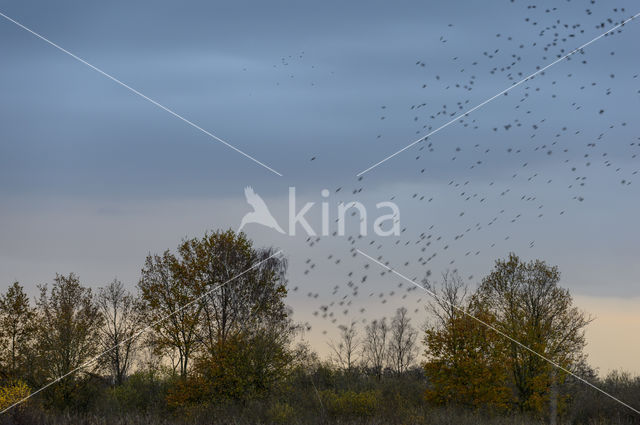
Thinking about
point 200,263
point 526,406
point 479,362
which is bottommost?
point 526,406

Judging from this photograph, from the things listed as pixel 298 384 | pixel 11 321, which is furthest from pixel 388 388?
pixel 11 321

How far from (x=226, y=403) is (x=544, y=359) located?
A: 25.9 metres

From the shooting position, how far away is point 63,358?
161ft

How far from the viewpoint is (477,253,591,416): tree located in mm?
54656

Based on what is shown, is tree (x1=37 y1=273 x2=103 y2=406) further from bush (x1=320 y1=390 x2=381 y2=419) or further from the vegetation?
bush (x1=320 y1=390 x2=381 y2=419)

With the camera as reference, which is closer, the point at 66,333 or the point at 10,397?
the point at 10,397

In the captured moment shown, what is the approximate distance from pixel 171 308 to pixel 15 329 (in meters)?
12.6

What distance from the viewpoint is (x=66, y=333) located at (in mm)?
49688

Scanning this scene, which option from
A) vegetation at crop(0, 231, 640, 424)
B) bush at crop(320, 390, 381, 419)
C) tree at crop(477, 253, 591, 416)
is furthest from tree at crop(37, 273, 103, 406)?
tree at crop(477, 253, 591, 416)

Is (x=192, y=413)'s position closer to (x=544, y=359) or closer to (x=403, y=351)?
(x=544, y=359)

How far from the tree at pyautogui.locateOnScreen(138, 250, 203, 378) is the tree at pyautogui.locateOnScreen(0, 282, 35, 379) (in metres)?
8.77

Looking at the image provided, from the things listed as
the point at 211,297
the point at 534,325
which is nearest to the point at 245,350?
the point at 211,297

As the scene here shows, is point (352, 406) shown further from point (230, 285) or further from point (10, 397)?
point (10, 397)

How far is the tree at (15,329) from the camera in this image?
2019 inches
